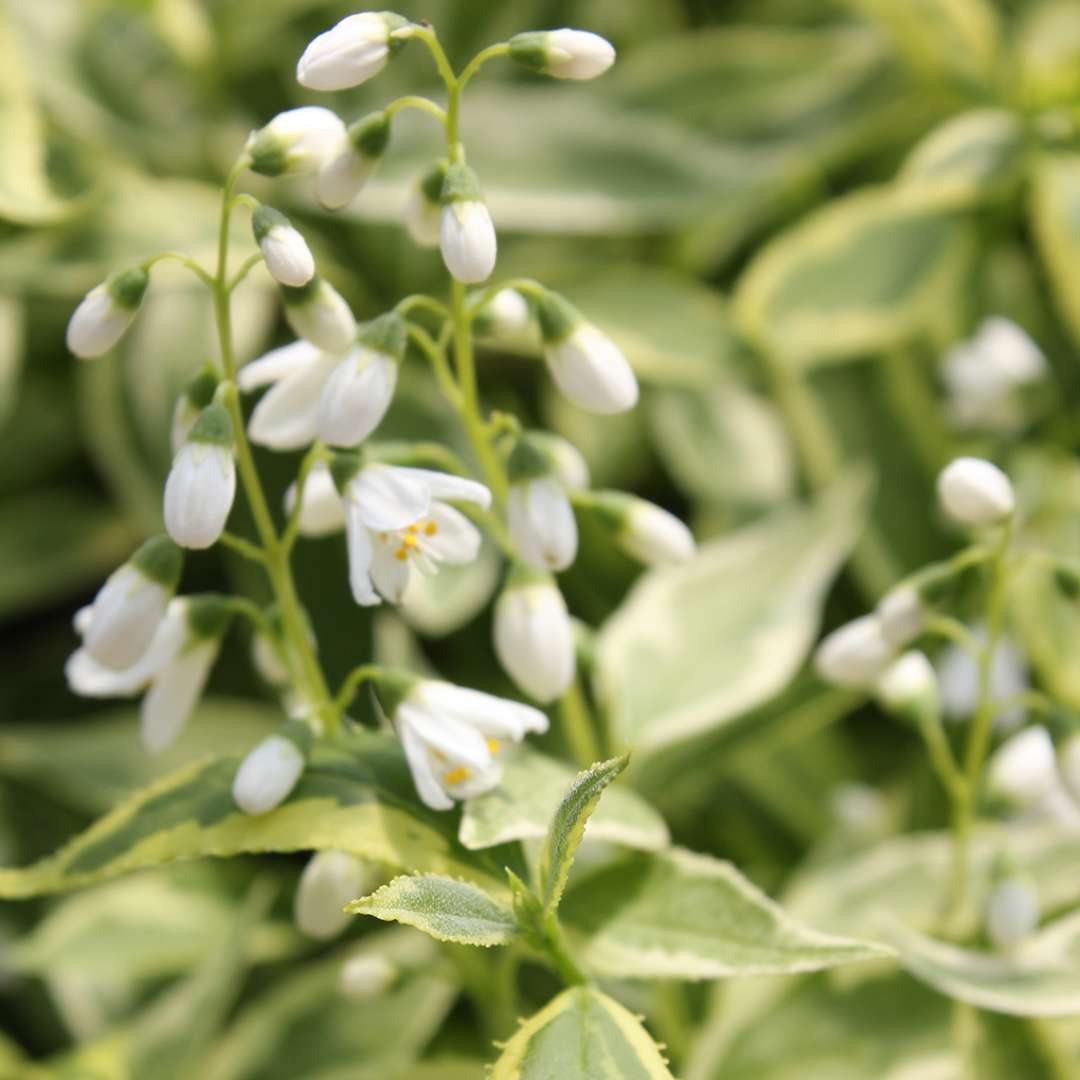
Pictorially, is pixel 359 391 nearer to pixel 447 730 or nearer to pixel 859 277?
pixel 447 730

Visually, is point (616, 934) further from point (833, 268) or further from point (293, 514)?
point (833, 268)

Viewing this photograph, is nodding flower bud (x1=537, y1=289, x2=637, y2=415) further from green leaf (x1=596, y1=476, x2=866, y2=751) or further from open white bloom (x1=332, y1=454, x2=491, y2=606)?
green leaf (x1=596, y1=476, x2=866, y2=751)

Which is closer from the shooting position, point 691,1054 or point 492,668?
point 691,1054

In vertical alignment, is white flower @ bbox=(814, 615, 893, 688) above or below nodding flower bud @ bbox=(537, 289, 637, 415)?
below

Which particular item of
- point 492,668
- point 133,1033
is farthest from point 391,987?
point 492,668

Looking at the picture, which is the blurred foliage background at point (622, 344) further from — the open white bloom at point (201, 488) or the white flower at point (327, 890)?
the open white bloom at point (201, 488)

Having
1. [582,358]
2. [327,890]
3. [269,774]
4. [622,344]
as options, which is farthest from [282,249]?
[622,344]

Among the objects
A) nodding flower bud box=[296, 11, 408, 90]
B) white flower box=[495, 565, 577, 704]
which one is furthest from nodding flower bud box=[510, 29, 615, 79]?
white flower box=[495, 565, 577, 704]
